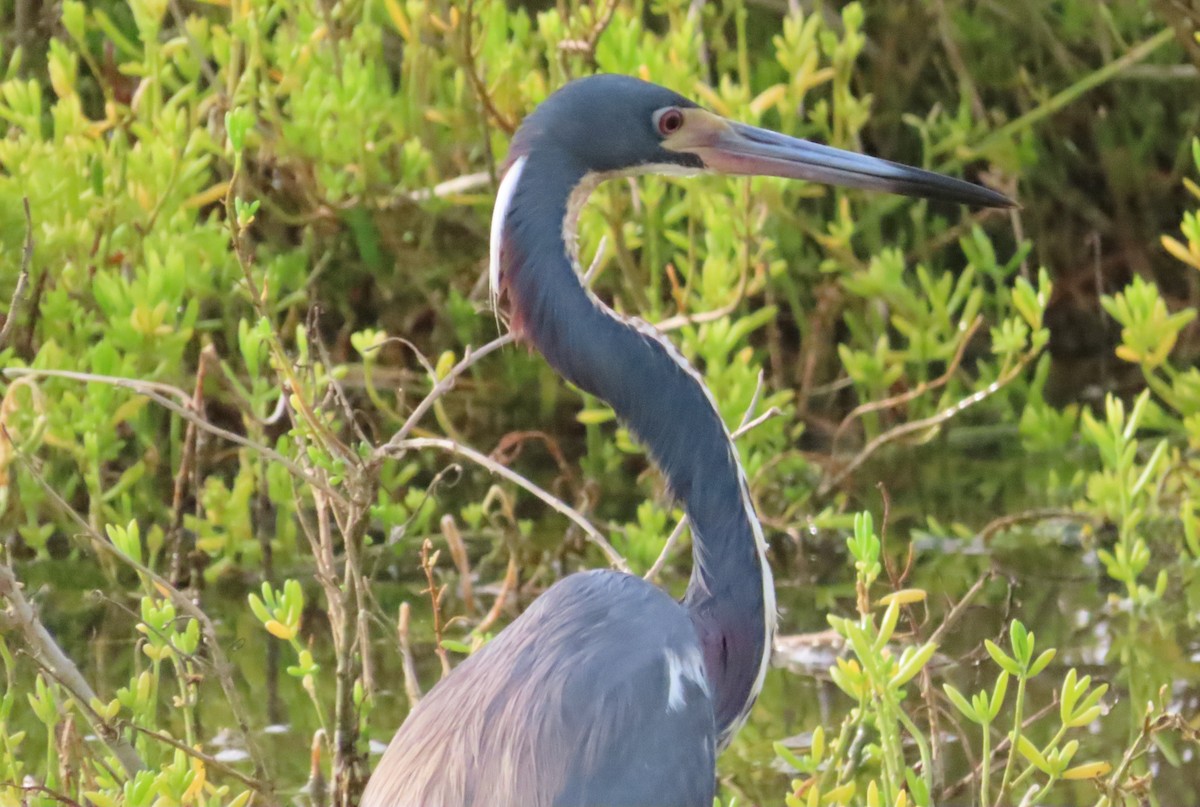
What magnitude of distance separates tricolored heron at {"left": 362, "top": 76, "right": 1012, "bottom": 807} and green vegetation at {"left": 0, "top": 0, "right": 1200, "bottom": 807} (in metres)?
0.25

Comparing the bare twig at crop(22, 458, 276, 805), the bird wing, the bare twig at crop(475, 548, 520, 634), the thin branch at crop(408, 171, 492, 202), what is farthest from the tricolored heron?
the thin branch at crop(408, 171, 492, 202)

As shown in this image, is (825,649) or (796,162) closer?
(796,162)

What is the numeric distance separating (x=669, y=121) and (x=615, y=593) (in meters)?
0.84

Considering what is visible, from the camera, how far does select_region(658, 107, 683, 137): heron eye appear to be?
3.21 metres

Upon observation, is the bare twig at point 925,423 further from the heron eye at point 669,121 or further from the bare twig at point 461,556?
the heron eye at point 669,121

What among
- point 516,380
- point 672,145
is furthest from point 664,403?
point 516,380

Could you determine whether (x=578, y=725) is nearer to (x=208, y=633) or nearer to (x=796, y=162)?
(x=208, y=633)

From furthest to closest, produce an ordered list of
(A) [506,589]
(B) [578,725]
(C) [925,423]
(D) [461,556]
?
(C) [925,423] → (D) [461,556] → (A) [506,589] → (B) [578,725]

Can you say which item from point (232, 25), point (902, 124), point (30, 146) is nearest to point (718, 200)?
point (232, 25)

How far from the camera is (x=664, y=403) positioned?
3.01 metres

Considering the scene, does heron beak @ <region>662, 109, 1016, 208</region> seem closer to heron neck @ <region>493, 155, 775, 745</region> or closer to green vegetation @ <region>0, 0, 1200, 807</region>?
heron neck @ <region>493, 155, 775, 745</region>

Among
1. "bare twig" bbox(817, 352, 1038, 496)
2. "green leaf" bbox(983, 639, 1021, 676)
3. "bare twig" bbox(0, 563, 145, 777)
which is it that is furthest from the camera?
"bare twig" bbox(817, 352, 1038, 496)

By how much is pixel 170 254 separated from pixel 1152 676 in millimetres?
2327

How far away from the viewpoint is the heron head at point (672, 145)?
3.10 m
